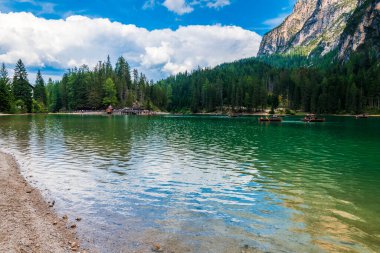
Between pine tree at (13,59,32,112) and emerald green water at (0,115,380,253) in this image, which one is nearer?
emerald green water at (0,115,380,253)

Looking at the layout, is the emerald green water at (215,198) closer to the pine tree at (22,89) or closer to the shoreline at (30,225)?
the shoreline at (30,225)

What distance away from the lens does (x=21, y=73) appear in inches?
7608

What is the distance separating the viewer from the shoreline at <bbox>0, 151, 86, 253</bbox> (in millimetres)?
12828

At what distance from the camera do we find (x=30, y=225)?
15125 millimetres

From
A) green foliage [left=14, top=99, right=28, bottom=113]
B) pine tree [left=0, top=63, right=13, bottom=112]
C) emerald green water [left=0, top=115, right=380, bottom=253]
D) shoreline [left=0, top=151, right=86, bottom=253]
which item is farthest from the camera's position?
green foliage [left=14, top=99, right=28, bottom=113]

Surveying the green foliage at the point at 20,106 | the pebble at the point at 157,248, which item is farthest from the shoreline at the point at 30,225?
the green foliage at the point at 20,106

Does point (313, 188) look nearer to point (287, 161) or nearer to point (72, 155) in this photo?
point (287, 161)

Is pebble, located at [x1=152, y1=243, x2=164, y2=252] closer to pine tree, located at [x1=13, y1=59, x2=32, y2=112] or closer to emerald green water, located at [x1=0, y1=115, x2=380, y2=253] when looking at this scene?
emerald green water, located at [x1=0, y1=115, x2=380, y2=253]

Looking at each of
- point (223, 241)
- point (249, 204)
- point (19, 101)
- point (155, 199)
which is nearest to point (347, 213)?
point (249, 204)

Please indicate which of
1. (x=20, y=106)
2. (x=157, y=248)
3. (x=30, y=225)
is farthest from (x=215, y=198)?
(x=20, y=106)

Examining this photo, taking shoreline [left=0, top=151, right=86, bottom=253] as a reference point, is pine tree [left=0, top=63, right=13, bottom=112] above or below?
above

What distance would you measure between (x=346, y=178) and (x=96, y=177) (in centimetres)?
2208

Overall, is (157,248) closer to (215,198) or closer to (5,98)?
(215,198)

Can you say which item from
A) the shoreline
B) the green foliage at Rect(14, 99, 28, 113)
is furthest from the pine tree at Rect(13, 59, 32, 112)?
the shoreline
